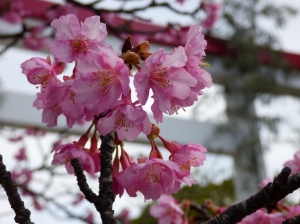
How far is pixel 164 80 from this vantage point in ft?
1.95

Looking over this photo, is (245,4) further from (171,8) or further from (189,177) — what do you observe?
(189,177)

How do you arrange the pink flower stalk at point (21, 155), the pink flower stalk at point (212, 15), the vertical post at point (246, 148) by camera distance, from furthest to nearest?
the vertical post at point (246, 148) < the pink flower stalk at point (21, 155) < the pink flower stalk at point (212, 15)

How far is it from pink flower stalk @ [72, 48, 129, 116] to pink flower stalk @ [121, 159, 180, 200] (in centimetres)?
10

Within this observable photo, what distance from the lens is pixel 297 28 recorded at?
443cm

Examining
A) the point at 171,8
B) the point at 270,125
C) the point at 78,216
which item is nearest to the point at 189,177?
the point at 171,8

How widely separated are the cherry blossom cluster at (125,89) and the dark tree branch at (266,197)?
0.16 m

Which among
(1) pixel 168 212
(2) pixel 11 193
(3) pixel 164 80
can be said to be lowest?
(1) pixel 168 212

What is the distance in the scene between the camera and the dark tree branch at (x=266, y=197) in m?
0.40

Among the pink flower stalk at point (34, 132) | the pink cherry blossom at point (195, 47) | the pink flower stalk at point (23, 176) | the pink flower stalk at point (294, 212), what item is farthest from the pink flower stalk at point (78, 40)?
the pink flower stalk at point (34, 132)

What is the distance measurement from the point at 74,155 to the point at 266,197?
0.33 m

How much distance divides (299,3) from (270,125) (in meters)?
1.30

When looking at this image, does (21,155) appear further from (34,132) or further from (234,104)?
(234,104)

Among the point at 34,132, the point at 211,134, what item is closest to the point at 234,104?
the point at 211,134

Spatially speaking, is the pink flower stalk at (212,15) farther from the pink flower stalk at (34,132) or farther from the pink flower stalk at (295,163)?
the pink flower stalk at (295,163)
